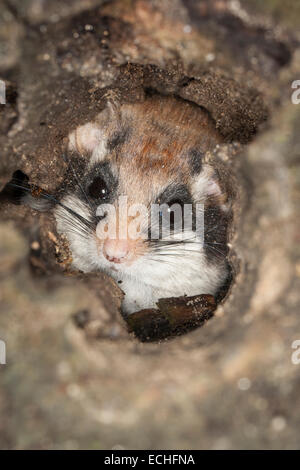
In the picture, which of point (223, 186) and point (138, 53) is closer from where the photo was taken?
point (138, 53)

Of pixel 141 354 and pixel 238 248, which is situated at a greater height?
pixel 238 248

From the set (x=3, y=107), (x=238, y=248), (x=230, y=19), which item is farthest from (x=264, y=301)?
Answer: (x=3, y=107)

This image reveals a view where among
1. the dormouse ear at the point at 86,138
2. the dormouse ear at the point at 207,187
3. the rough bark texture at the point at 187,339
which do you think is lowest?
the rough bark texture at the point at 187,339

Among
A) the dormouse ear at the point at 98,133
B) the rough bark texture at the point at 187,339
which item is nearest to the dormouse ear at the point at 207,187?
the dormouse ear at the point at 98,133

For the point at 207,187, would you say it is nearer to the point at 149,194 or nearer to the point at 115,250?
the point at 149,194

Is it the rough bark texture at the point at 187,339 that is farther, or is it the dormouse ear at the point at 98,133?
the dormouse ear at the point at 98,133

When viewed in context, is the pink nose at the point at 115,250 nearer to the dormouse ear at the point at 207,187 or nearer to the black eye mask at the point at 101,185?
the black eye mask at the point at 101,185

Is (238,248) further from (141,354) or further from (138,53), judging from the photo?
(138,53)

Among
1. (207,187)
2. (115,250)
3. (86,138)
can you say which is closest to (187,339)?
(115,250)
